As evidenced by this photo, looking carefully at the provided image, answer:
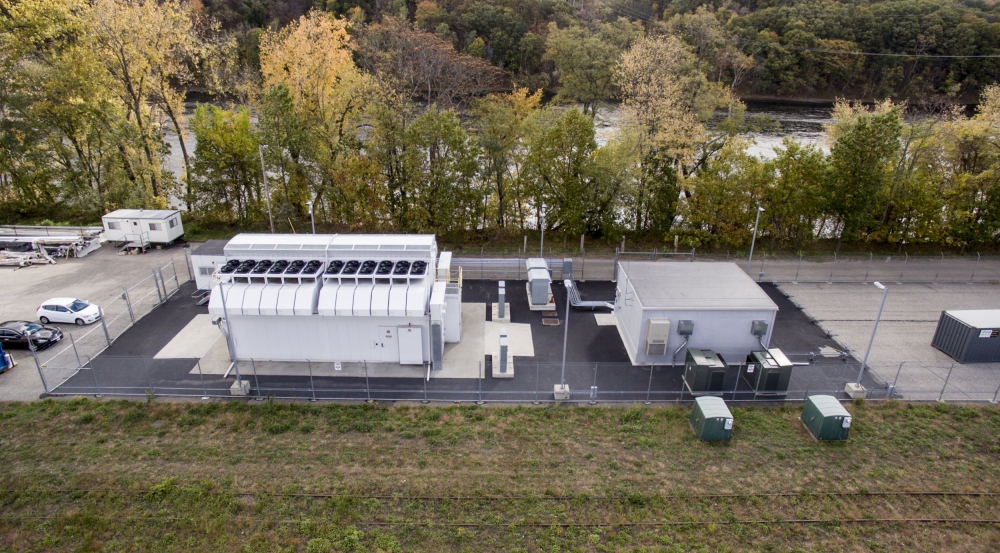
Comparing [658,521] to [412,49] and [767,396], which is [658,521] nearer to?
[767,396]

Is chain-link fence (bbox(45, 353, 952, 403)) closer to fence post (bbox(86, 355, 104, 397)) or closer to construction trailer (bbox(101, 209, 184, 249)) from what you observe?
fence post (bbox(86, 355, 104, 397))

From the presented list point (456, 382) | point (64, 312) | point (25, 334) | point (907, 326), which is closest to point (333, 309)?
point (456, 382)

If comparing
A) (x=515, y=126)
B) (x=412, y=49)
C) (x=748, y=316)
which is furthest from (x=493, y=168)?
(x=748, y=316)

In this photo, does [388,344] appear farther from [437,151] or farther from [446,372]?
[437,151]

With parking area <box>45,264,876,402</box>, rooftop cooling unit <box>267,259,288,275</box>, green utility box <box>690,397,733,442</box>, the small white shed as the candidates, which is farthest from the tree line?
green utility box <box>690,397,733,442</box>

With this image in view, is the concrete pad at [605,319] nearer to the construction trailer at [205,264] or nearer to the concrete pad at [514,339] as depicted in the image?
the concrete pad at [514,339]
